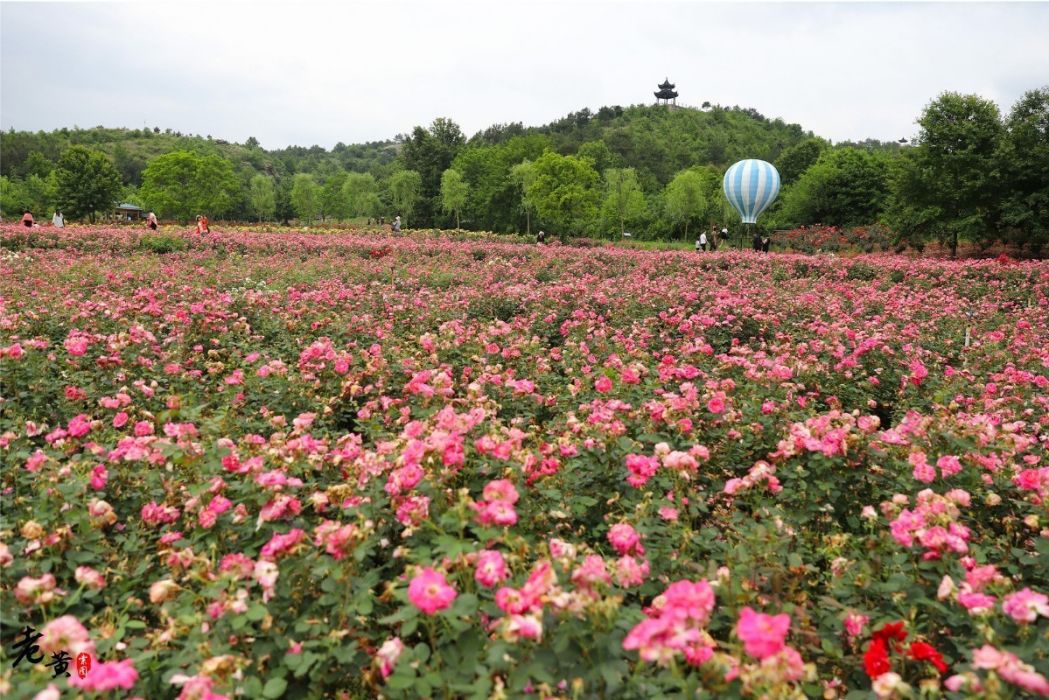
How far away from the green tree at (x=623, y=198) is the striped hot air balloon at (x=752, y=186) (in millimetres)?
15570

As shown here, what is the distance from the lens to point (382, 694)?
5.90 ft

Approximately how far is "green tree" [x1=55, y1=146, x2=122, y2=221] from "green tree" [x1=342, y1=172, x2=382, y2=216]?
23839mm

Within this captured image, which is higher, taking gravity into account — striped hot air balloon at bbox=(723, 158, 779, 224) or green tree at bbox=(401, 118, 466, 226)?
green tree at bbox=(401, 118, 466, 226)

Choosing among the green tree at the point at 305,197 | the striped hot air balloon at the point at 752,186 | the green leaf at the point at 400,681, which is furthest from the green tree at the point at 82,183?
the green leaf at the point at 400,681

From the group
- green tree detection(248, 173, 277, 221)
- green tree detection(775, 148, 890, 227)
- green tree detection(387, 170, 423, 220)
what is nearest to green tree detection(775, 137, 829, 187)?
green tree detection(775, 148, 890, 227)

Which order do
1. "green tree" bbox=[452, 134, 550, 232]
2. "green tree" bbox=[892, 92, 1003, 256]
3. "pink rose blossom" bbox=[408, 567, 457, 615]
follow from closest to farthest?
"pink rose blossom" bbox=[408, 567, 457, 615] < "green tree" bbox=[892, 92, 1003, 256] < "green tree" bbox=[452, 134, 550, 232]

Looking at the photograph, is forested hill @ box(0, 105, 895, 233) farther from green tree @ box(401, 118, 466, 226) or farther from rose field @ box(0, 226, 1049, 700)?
rose field @ box(0, 226, 1049, 700)

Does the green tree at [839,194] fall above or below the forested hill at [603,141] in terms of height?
below

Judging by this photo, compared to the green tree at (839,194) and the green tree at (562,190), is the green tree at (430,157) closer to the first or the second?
the green tree at (562,190)

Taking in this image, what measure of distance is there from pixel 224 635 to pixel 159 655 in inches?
15.2

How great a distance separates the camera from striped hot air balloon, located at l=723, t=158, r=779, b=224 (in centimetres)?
3111

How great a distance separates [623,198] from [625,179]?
2856 millimetres

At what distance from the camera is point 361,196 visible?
234 feet

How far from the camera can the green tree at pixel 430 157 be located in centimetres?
6269
